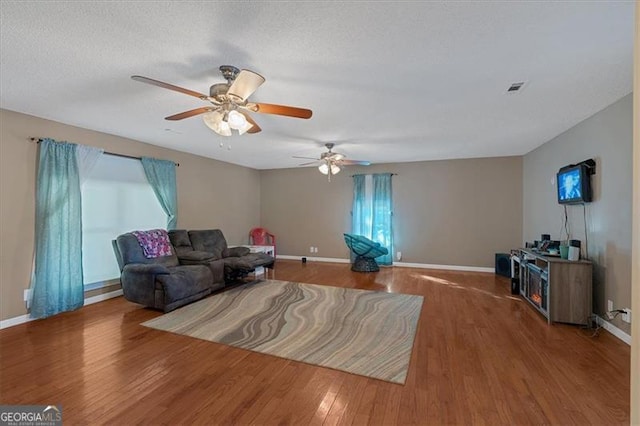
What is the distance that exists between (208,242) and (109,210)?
1.54 meters

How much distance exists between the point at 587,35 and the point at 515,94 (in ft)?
3.03

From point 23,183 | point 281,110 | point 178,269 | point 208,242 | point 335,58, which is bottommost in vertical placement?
point 178,269

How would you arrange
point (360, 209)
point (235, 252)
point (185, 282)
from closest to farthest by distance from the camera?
point (185, 282), point (235, 252), point (360, 209)

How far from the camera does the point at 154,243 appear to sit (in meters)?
4.18

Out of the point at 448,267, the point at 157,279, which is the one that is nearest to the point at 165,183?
the point at 157,279

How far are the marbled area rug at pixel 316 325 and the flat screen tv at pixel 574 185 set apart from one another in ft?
7.47

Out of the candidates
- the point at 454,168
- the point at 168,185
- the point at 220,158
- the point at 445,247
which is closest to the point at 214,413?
the point at 168,185

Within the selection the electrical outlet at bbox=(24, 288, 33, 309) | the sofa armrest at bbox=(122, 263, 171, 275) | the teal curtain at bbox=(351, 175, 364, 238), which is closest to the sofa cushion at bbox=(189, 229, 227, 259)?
the sofa armrest at bbox=(122, 263, 171, 275)

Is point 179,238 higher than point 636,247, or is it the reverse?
point 636,247

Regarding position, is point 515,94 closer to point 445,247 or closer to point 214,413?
point 214,413

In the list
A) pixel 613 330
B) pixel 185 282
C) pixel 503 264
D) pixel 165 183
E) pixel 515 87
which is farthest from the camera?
pixel 503 264

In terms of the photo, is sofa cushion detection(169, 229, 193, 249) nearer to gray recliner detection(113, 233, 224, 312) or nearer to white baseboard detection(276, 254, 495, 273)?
gray recliner detection(113, 233, 224, 312)

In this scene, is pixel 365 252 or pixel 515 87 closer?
pixel 515 87

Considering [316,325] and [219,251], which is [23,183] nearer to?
[219,251]
